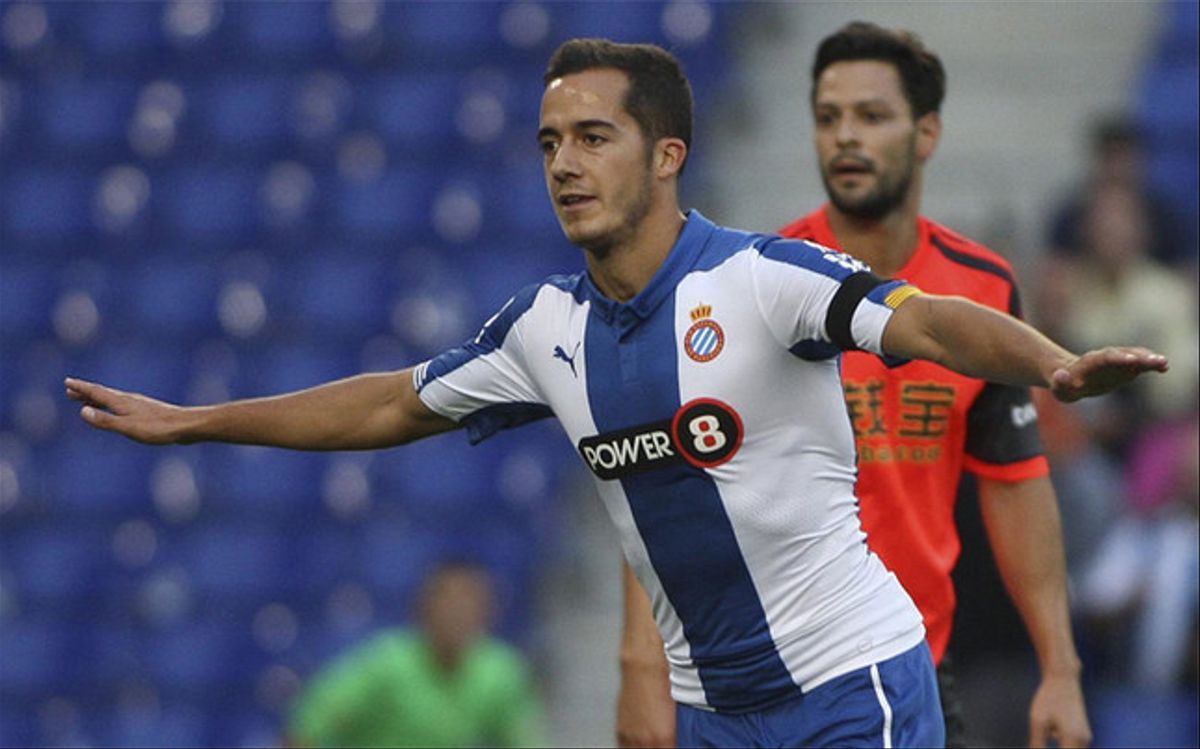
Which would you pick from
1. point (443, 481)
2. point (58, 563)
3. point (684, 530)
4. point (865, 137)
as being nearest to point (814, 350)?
point (684, 530)

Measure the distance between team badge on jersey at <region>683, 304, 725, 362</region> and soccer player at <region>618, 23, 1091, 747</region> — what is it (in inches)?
40.5

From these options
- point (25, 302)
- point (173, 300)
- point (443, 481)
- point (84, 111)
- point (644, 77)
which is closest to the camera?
point (644, 77)

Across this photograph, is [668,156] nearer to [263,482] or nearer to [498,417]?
[498,417]

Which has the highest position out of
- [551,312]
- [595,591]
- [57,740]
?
[551,312]

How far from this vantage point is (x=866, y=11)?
37.9ft

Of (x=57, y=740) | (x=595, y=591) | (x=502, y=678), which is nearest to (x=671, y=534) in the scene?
(x=502, y=678)

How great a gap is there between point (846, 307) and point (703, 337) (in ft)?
1.00

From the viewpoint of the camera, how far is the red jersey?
16.0ft

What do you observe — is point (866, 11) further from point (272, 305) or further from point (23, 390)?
point (23, 390)

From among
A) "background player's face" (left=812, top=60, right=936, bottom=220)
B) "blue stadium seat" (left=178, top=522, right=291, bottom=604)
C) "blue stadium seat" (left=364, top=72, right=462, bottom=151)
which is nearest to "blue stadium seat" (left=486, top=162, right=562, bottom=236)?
"blue stadium seat" (left=364, top=72, right=462, bottom=151)

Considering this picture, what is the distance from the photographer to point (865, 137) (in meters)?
5.12

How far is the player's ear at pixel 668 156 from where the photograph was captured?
4121 millimetres

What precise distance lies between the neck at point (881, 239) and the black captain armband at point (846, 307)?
4.22ft

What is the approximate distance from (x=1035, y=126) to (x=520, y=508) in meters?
3.38
